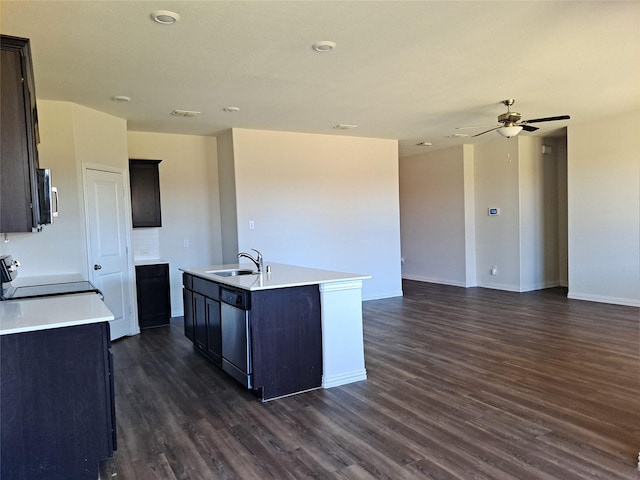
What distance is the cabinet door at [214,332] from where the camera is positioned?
12.8 ft

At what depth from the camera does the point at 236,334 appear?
3.52 m

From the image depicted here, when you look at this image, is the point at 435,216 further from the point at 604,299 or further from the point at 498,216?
the point at 604,299

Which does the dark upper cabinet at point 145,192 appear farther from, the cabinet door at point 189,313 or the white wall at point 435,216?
the white wall at point 435,216

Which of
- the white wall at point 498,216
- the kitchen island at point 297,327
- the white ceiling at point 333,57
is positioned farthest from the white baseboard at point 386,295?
the kitchen island at point 297,327

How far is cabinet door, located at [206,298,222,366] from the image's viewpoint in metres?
3.89

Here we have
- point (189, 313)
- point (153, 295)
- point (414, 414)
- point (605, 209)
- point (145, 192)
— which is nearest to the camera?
point (414, 414)

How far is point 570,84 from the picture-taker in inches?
183

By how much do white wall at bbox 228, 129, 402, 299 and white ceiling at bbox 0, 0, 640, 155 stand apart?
95 cm

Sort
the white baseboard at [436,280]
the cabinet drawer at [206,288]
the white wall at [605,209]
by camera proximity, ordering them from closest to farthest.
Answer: the cabinet drawer at [206,288] < the white wall at [605,209] < the white baseboard at [436,280]

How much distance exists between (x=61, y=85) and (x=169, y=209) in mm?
2586

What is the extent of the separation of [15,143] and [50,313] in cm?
103

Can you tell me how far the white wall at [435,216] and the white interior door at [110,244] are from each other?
5881 mm

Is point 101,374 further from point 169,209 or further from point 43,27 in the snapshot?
point 169,209

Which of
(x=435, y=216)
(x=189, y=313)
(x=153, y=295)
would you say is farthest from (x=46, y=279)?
(x=435, y=216)
